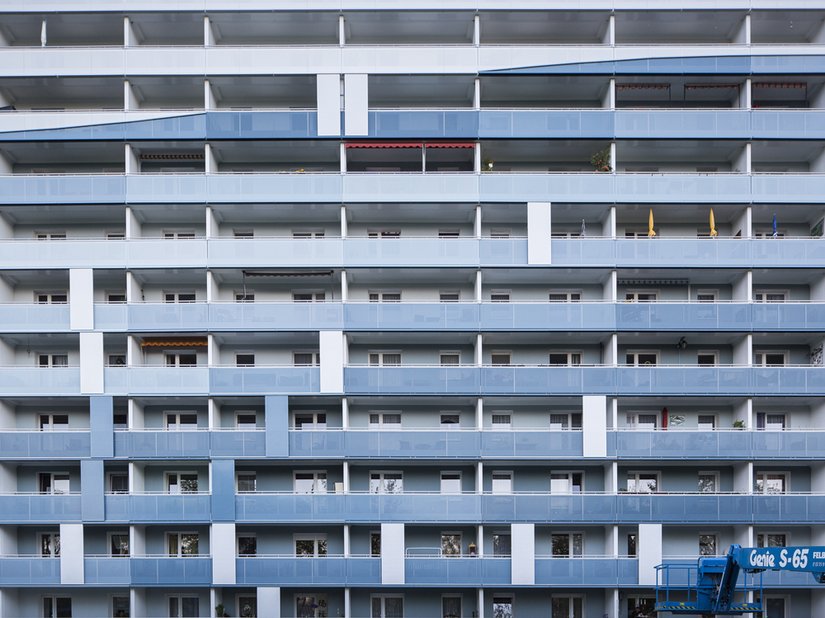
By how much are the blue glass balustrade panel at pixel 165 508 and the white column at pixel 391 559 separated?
707cm

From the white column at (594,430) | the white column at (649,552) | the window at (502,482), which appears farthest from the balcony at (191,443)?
the white column at (649,552)

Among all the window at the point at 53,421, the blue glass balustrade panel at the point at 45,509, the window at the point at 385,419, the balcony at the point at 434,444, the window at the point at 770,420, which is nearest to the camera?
the balcony at the point at 434,444

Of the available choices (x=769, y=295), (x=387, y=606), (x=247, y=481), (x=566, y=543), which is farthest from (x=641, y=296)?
(x=247, y=481)

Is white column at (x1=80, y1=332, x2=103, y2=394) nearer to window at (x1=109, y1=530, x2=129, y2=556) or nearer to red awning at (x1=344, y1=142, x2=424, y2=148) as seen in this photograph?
window at (x1=109, y1=530, x2=129, y2=556)

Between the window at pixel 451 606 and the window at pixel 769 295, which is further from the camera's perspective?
the window at pixel 769 295

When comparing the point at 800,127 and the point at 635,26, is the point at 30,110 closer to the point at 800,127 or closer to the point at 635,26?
the point at 635,26

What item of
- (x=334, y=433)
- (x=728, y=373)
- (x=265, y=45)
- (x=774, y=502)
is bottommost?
(x=774, y=502)

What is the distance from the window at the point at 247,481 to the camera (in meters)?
33.4

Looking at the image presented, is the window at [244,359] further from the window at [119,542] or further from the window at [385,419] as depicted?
the window at [119,542]

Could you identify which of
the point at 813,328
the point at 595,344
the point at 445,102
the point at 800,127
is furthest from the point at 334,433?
the point at 800,127

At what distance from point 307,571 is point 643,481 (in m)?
14.3

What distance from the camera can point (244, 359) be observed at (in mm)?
34312

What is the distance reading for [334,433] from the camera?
31875 millimetres

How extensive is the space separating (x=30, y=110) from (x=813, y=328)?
111 ft
